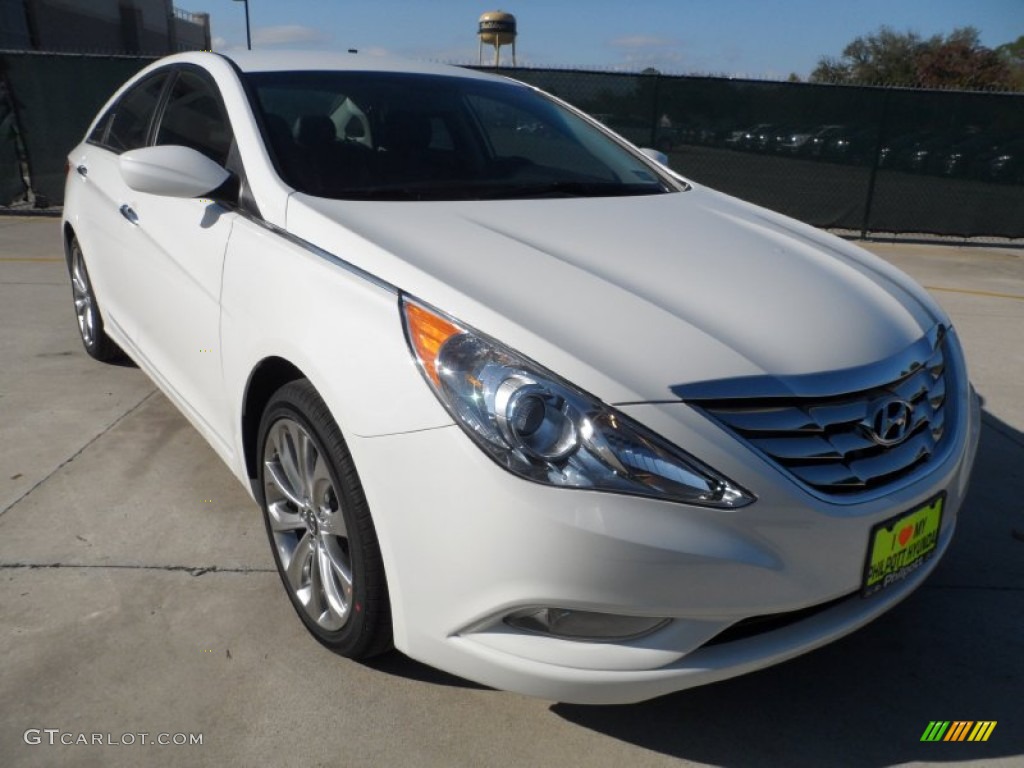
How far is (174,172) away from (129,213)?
0.97 meters

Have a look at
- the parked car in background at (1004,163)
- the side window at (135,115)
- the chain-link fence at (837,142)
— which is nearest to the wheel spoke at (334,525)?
the side window at (135,115)

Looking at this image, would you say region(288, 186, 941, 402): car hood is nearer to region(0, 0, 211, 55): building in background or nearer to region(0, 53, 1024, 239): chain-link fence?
region(0, 53, 1024, 239): chain-link fence

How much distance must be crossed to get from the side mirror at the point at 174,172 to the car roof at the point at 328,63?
23.5 inches

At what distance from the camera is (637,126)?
399 inches

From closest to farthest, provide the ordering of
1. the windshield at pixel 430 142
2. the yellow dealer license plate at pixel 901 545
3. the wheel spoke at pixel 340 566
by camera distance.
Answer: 1. the yellow dealer license plate at pixel 901 545
2. the wheel spoke at pixel 340 566
3. the windshield at pixel 430 142

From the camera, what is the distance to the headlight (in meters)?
1.68

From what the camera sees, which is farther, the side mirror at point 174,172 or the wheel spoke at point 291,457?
the side mirror at point 174,172

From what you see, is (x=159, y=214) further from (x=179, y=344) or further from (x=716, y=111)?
(x=716, y=111)

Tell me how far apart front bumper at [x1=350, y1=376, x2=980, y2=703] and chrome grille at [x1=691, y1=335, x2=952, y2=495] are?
0.05 meters

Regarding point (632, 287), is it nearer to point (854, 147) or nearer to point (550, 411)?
point (550, 411)

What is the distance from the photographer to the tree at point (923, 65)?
3972 centimetres

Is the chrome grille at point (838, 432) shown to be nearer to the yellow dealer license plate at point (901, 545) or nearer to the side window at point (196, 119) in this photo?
the yellow dealer license plate at point (901, 545)

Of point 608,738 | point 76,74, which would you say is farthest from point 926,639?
→ point 76,74

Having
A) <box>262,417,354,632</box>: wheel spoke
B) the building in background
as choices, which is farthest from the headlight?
the building in background
